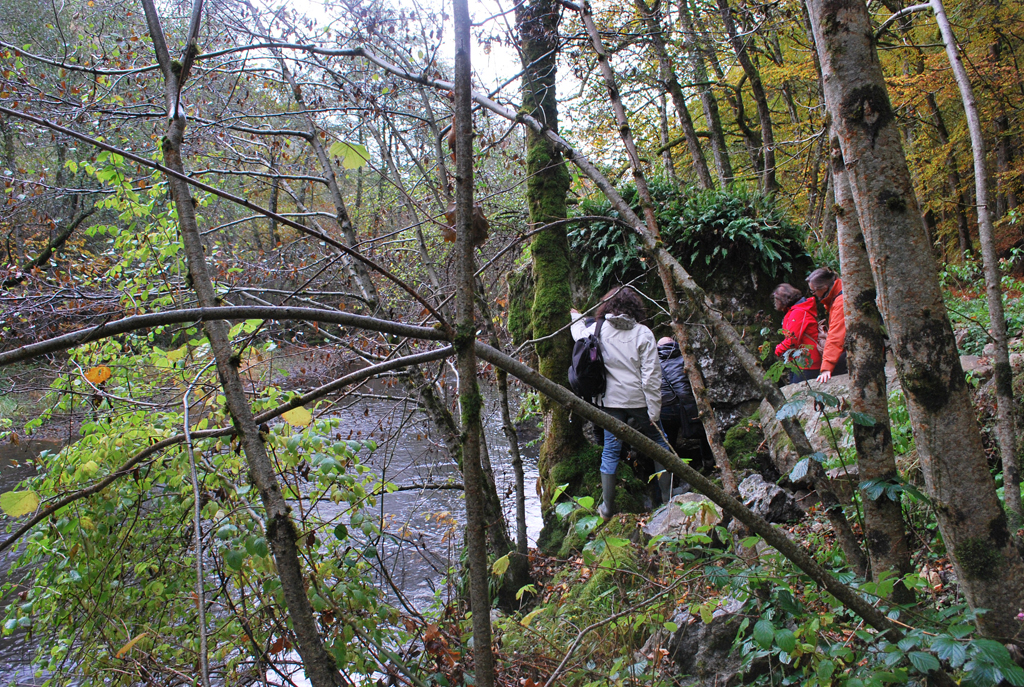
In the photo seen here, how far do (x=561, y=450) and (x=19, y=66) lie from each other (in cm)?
481

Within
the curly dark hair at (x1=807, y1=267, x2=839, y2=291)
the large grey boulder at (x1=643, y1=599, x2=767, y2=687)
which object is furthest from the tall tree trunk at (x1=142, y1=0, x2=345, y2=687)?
the curly dark hair at (x1=807, y1=267, x2=839, y2=291)

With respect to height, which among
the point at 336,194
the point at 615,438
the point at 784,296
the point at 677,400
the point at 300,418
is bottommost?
the point at 615,438

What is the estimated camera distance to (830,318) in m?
4.73

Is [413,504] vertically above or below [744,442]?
above

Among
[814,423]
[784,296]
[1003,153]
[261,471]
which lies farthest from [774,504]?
[1003,153]

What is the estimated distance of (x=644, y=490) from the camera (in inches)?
206

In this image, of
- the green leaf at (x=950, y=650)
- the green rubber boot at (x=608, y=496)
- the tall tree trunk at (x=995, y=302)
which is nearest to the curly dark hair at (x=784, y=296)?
the green rubber boot at (x=608, y=496)

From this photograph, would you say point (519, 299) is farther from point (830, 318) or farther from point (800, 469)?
point (800, 469)

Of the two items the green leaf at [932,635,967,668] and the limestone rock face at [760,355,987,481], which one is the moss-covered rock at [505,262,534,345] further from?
the green leaf at [932,635,967,668]

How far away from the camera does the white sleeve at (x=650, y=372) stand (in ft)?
15.5

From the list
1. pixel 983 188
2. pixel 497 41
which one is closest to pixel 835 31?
pixel 983 188

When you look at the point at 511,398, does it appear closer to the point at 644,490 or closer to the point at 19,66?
the point at 644,490

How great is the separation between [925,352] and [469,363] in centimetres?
134

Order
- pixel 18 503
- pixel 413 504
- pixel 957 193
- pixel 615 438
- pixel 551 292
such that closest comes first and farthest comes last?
pixel 18 503, pixel 615 438, pixel 551 292, pixel 413 504, pixel 957 193
